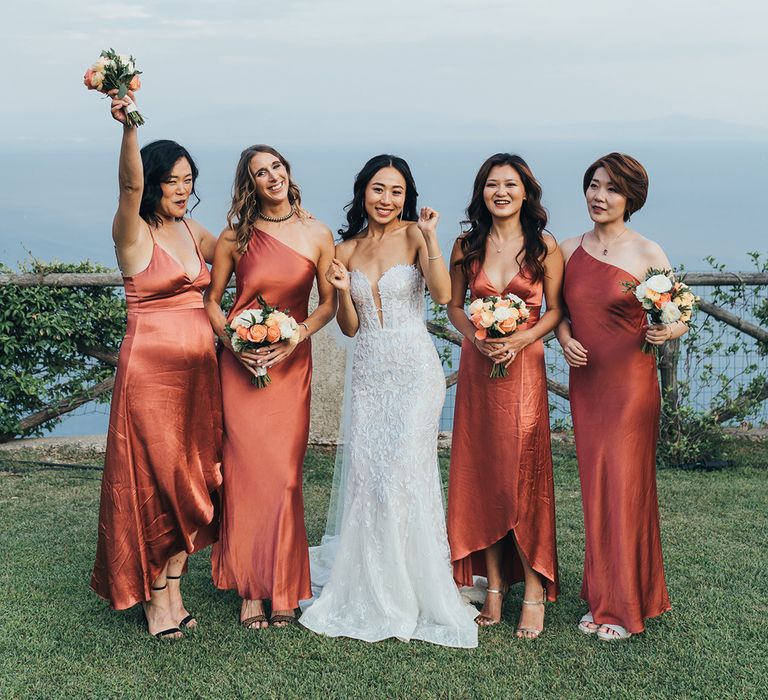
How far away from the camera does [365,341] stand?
560 centimetres

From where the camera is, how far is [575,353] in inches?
208

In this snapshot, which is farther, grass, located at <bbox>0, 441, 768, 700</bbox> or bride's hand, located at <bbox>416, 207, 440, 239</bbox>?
bride's hand, located at <bbox>416, 207, 440, 239</bbox>

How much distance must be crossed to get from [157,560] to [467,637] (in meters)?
1.77

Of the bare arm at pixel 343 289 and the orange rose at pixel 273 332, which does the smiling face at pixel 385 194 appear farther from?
the orange rose at pixel 273 332

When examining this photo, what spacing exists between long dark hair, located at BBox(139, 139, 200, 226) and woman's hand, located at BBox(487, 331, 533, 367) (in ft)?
6.37

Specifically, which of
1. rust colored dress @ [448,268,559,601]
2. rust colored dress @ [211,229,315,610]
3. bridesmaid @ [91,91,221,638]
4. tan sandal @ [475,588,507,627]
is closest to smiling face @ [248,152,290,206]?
rust colored dress @ [211,229,315,610]

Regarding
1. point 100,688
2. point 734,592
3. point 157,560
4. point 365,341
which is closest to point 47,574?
point 157,560

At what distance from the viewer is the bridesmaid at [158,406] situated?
518cm

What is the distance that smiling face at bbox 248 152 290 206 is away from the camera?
5383 millimetres

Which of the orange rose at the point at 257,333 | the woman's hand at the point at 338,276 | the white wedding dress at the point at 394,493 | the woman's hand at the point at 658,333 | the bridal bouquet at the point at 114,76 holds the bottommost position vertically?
the white wedding dress at the point at 394,493

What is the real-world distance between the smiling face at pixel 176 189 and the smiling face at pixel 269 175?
36 centimetres

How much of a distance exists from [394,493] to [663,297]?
71.4 inches

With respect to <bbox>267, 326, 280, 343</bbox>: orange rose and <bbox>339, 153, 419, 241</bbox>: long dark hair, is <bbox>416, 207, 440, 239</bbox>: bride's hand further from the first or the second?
<bbox>267, 326, 280, 343</bbox>: orange rose

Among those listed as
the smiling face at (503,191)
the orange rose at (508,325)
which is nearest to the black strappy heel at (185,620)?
the orange rose at (508,325)
